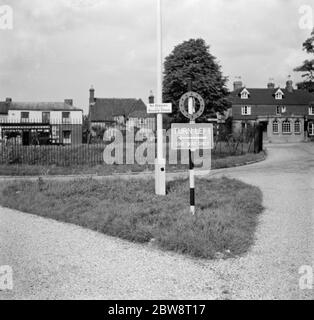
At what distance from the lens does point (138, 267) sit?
16.6 feet

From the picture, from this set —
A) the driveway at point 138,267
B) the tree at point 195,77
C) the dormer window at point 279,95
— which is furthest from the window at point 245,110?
the driveway at point 138,267

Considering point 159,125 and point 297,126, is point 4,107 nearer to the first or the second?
point 297,126

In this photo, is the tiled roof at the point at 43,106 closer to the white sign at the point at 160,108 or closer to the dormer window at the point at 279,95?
the dormer window at the point at 279,95

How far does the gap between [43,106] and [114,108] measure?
14.5 meters

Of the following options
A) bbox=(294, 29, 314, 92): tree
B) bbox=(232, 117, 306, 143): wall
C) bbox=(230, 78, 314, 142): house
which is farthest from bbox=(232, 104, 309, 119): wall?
bbox=(294, 29, 314, 92): tree

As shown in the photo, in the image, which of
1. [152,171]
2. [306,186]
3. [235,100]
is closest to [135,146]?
[152,171]

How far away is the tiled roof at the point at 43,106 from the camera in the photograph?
57.8m

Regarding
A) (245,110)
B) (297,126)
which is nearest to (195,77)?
(245,110)

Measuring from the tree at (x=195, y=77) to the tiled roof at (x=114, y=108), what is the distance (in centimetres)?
1749

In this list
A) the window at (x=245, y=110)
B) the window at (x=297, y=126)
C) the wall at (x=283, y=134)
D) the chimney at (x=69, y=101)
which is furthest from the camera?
the window at (x=245, y=110)

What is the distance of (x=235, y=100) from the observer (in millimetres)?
62156

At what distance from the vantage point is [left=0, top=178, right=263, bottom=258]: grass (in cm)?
603
